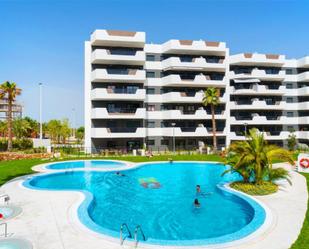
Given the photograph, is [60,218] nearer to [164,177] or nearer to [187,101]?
[164,177]

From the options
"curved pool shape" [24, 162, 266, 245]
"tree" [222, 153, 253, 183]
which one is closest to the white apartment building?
"curved pool shape" [24, 162, 266, 245]

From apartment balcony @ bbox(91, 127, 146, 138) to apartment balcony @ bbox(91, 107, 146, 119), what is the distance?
2.00m

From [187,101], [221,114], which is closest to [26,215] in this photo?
[187,101]

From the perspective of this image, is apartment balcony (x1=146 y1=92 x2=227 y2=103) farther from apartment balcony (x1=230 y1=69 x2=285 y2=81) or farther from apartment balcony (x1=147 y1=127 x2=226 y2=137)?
apartment balcony (x1=230 y1=69 x2=285 y2=81)

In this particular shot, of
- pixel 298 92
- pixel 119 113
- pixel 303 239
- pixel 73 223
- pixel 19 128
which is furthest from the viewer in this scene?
pixel 19 128

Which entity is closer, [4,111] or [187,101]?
[187,101]

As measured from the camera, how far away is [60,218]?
14586 millimetres

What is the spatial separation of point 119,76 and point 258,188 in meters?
31.1

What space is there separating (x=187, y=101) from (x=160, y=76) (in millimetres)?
6757

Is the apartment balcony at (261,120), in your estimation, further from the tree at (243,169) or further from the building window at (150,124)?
the tree at (243,169)

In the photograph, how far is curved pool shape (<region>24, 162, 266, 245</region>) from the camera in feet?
48.2

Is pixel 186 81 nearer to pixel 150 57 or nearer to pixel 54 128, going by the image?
pixel 150 57

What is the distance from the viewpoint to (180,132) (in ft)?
161

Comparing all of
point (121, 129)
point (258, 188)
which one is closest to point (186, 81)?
point (121, 129)
